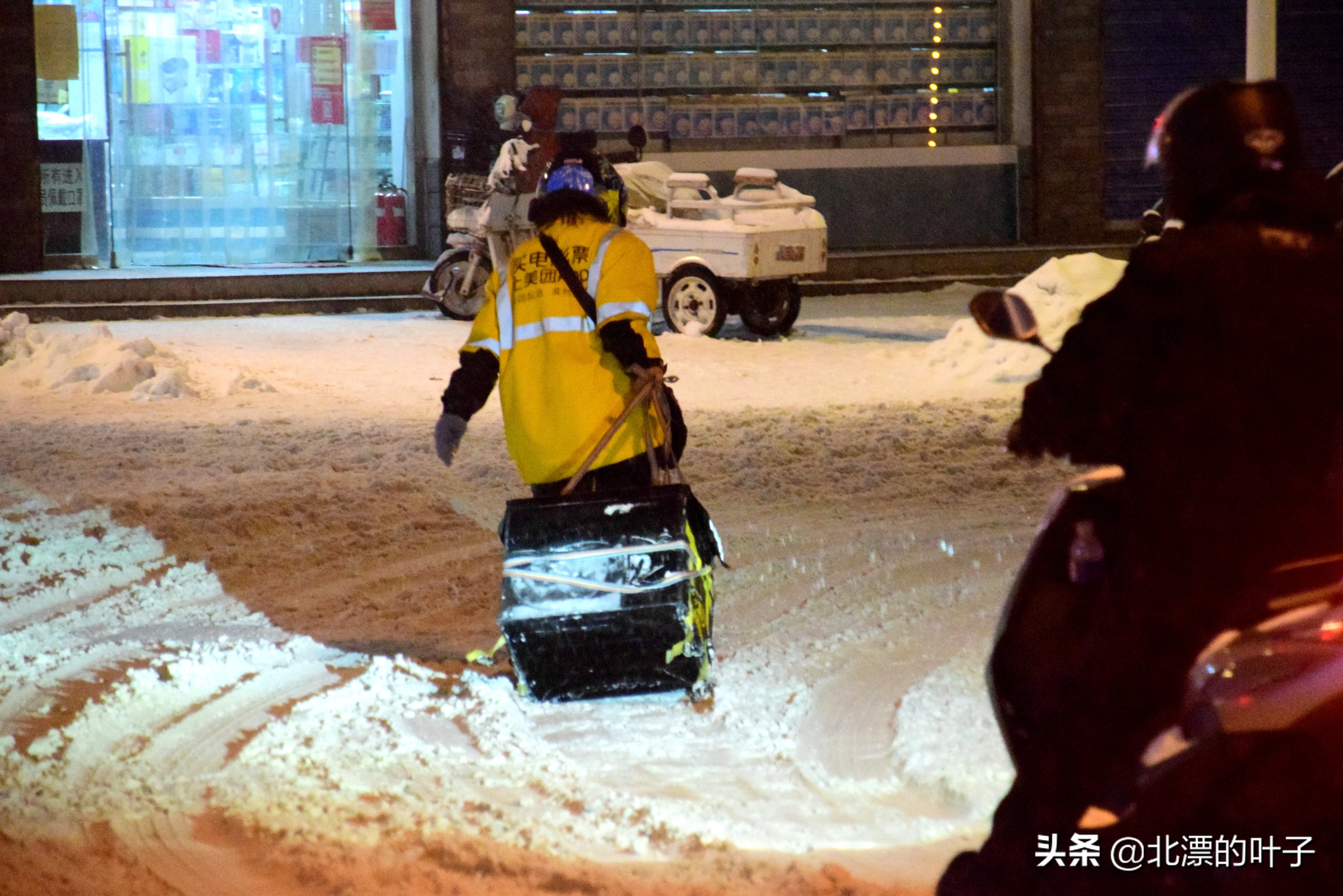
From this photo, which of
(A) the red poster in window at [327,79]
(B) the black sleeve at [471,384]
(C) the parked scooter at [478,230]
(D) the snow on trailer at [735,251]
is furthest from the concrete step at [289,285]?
(B) the black sleeve at [471,384]

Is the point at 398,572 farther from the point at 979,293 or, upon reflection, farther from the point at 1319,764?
the point at 1319,764

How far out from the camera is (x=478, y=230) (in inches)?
563

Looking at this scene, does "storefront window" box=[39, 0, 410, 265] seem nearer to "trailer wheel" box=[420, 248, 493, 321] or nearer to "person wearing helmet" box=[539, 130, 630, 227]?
"trailer wheel" box=[420, 248, 493, 321]

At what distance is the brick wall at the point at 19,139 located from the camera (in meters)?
17.0

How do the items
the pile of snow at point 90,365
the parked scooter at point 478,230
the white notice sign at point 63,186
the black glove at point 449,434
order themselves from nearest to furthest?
the black glove at point 449,434
the pile of snow at point 90,365
the parked scooter at point 478,230
the white notice sign at point 63,186

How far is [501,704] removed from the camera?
4820 mm

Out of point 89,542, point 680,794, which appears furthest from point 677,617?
point 89,542

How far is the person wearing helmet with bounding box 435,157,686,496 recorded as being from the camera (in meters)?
4.73

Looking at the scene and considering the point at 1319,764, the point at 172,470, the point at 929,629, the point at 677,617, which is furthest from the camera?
the point at 172,470

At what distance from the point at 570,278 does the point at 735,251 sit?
29.7 ft

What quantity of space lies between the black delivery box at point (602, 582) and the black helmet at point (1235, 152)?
7.30 feet

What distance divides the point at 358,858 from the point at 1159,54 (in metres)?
19.2

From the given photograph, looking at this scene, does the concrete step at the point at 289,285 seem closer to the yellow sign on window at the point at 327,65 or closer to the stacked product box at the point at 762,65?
the yellow sign on window at the point at 327,65

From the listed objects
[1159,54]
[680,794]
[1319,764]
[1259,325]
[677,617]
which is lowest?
[680,794]
